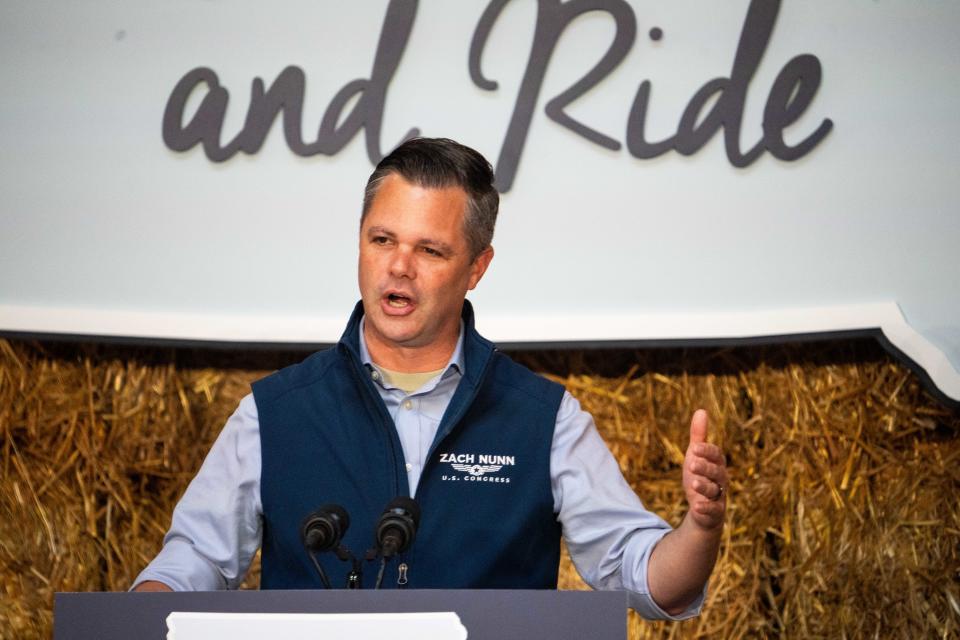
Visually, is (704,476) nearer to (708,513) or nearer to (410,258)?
(708,513)

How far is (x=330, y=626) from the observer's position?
1.20 meters

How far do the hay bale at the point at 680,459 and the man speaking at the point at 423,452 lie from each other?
3.26 ft

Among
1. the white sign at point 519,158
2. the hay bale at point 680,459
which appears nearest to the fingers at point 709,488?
the white sign at point 519,158

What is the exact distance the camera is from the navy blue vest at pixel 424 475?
1838 millimetres

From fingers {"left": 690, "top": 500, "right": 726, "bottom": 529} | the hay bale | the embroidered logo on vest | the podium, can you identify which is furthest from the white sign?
the podium

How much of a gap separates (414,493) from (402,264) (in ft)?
1.23

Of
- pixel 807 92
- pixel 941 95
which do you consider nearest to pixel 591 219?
pixel 807 92

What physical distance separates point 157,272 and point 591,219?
1.10 m

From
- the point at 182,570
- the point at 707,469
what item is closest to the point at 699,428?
the point at 707,469

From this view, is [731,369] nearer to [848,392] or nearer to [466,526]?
[848,392]

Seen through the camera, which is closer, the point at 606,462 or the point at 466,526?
the point at 466,526

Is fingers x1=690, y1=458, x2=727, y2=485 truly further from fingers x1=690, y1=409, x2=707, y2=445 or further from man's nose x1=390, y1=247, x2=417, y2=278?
man's nose x1=390, y1=247, x2=417, y2=278

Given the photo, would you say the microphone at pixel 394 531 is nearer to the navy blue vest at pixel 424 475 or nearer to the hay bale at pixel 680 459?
the navy blue vest at pixel 424 475

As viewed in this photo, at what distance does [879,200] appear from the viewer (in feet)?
9.10
